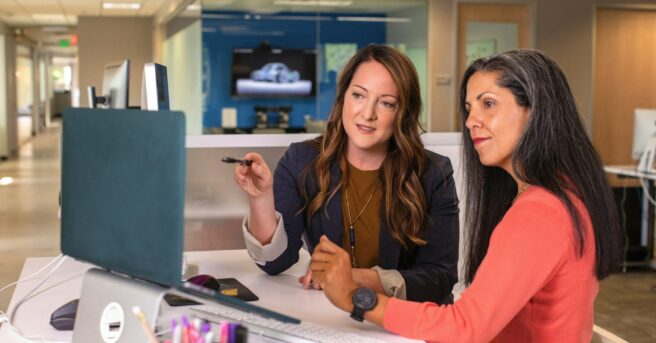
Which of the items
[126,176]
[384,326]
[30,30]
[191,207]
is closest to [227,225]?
[191,207]

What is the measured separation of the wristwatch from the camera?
5.41 feet

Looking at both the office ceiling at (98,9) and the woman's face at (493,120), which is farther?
the office ceiling at (98,9)

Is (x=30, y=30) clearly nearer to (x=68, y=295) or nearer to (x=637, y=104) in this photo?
(x=637, y=104)

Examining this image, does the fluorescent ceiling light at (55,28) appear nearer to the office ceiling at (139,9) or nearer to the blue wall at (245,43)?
the office ceiling at (139,9)

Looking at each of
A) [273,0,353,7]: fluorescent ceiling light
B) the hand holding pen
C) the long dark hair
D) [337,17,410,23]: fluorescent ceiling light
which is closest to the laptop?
the hand holding pen

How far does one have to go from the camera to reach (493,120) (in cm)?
172

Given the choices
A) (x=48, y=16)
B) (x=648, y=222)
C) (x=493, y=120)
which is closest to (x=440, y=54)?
(x=648, y=222)

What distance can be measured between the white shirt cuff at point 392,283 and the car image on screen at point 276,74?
23.7ft

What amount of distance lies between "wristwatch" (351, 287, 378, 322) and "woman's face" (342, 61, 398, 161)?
702mm

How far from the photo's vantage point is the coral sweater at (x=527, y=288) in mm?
1539

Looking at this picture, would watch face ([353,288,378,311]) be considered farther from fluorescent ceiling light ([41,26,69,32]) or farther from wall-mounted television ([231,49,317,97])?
fluorescent ceiling light ([41,26,69,32])

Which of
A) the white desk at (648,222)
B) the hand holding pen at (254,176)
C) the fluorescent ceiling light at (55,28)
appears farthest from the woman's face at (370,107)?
the fluorescent ceiling light at (55,28)

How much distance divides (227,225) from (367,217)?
0.85 meters

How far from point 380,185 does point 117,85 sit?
87 cm
